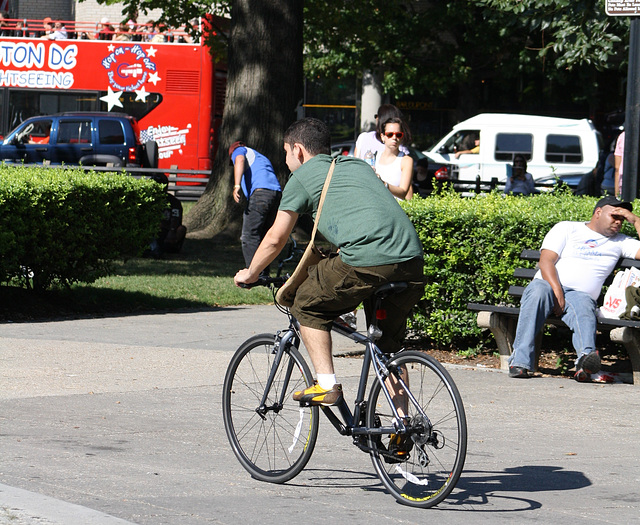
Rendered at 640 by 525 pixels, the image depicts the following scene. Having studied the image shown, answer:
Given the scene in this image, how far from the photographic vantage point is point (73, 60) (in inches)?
1135

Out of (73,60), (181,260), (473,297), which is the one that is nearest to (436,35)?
(73,60)

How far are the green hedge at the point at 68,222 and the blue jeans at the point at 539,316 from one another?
4.90m

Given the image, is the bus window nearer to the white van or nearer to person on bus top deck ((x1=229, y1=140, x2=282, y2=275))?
the white van

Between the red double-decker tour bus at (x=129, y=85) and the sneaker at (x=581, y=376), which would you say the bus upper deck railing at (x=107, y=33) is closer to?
the red double-decker tour bus at (x=129, y=85)

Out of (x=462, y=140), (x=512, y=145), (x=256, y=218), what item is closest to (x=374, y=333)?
(x=256, y=218)

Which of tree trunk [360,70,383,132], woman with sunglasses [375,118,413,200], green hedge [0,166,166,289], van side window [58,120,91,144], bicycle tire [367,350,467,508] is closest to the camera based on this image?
bicycle tire [367,350,467,508]

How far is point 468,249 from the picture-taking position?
Result: 9.12 metres

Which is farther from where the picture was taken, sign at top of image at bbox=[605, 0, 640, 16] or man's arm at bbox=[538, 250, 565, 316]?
sign at top of image at bbox=[605, 0, 640, 16]

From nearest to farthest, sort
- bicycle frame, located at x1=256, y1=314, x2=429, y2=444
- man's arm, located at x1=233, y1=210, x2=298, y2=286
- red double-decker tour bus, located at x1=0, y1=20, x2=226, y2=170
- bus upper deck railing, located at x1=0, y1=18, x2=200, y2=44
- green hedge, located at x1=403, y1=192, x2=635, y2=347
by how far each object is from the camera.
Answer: bicycle frame, located at x1=256, y1=314, x2=429, y2=444
man's arm, located at x1=233, y1=210, x2=298, y2=286
green hedge, located at x1=403, y1=192, x2=635, y2=347
red double-decker tour bus, located at x1=0, y1=20, x2=226, y2=170
bus upper deck railing, located at x1=0, y1=18, x2=200, y2=44

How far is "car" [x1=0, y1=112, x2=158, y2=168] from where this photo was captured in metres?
26.3

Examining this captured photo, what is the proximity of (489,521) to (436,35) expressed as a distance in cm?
3033

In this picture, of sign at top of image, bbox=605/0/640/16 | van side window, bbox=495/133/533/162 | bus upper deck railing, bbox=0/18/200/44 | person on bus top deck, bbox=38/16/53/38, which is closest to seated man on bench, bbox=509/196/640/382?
sign at top of image, bbox=605/0/640/16

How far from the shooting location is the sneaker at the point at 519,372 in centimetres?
838

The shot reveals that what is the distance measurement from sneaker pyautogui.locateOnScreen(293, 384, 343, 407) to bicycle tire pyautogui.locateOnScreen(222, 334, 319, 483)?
0.33ft
